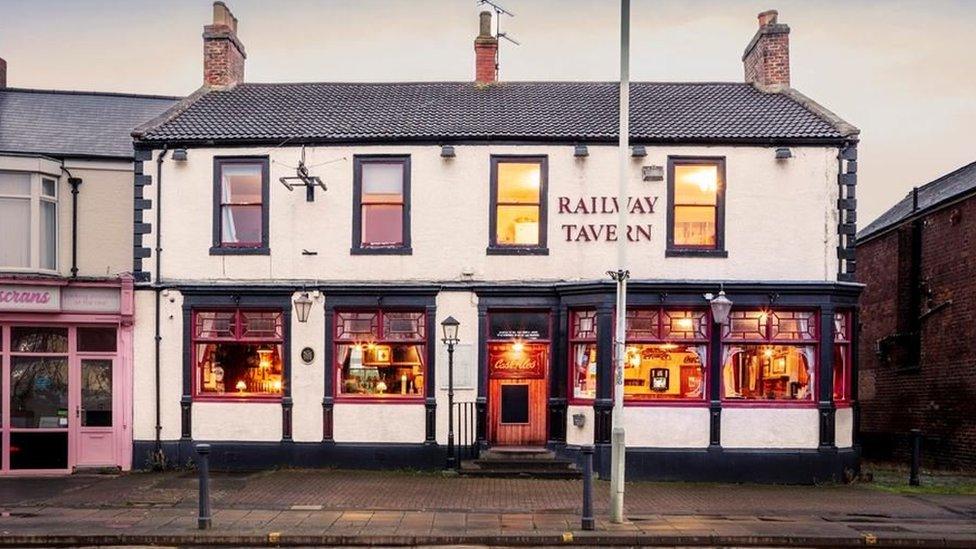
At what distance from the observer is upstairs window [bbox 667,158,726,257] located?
1742 centimetres

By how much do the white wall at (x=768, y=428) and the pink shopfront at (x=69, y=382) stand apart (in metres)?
12.3

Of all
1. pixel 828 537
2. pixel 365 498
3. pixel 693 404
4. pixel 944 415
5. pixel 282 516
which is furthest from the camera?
pixel 944 415

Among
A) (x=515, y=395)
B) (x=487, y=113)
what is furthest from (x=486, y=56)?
(x=515, y=395)

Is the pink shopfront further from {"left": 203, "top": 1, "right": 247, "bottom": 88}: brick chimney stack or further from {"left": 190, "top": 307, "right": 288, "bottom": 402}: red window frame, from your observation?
{"left": 203, "top": 1, "right": 247, "bottom": 88}: brick chimney stack

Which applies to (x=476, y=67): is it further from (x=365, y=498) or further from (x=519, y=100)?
(x=365, y=498)

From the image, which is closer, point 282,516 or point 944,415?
point 282,516

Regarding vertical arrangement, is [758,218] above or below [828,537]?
above

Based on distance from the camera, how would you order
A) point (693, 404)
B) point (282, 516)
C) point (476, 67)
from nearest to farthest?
point (282, 516), point (693, 404), point (476, 67)

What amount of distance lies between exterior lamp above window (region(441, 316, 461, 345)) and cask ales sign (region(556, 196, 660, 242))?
9.54 ft

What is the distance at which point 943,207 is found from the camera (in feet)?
65.2

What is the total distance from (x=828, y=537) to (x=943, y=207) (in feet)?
37.1

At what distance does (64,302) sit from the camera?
675 inches

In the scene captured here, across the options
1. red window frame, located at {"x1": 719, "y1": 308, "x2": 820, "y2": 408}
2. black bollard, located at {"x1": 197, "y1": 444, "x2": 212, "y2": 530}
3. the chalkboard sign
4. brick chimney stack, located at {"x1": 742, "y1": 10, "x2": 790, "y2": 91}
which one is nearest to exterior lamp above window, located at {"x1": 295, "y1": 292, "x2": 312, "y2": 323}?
the chalkboard sign

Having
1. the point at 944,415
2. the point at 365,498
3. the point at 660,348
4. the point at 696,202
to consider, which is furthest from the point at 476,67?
the point at 944,415
